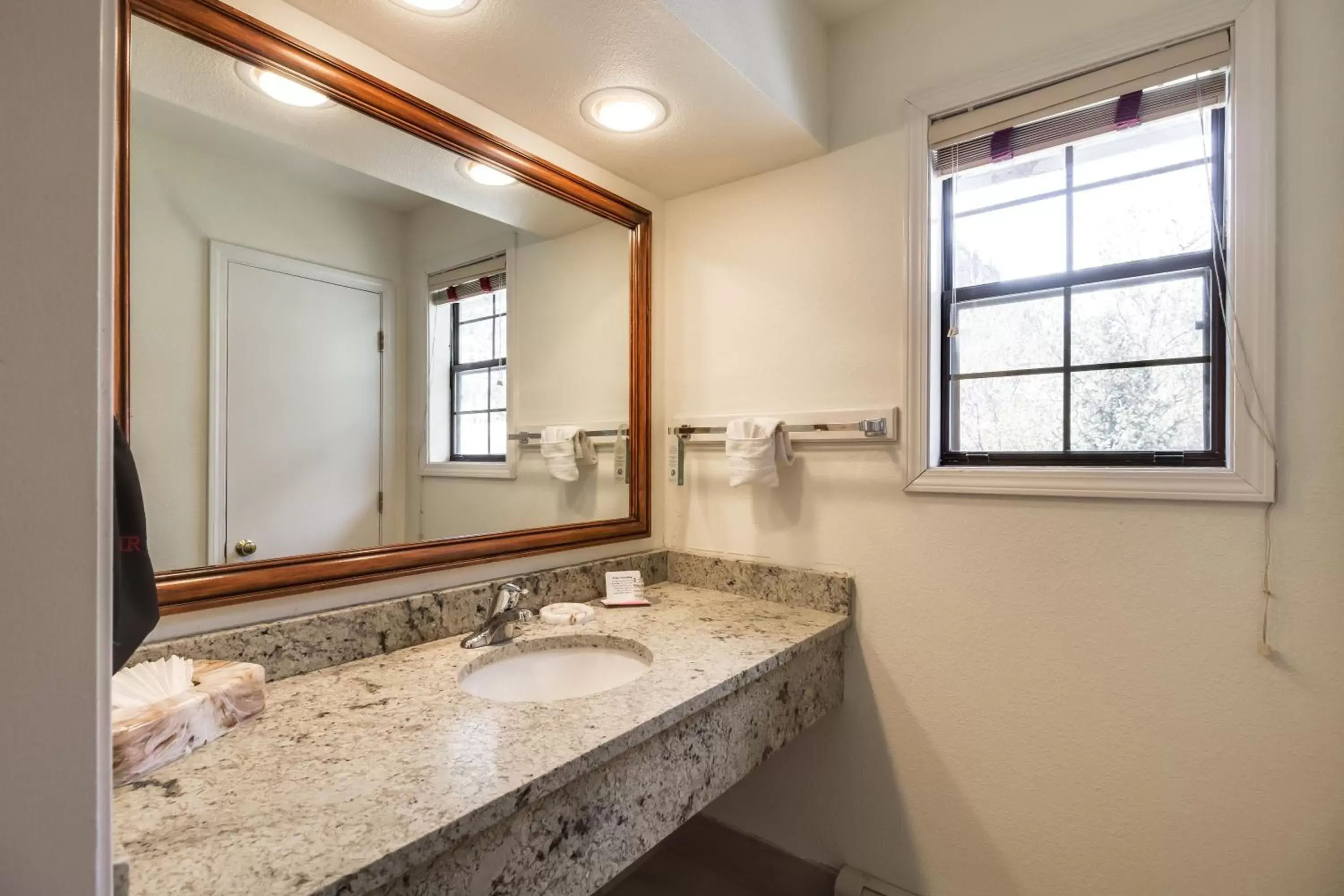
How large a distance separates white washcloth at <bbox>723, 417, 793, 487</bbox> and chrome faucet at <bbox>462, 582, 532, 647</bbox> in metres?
0.64

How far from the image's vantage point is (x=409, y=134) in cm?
130

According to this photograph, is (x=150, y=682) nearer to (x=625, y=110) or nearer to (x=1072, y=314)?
(x=625, y=110)

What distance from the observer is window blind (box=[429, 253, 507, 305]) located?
1370 millimetres

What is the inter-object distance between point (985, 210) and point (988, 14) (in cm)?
43

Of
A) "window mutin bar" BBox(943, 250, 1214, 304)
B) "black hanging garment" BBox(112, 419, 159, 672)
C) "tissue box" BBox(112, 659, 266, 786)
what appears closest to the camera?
"black hanging garment" BBox(112, 419, 159, 672)

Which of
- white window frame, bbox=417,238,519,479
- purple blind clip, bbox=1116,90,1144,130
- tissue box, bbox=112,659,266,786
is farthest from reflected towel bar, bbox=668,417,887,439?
tissue box, bbox=112,659,266,786

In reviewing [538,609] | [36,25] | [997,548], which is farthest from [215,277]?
[997,548]

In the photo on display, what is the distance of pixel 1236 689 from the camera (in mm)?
1162

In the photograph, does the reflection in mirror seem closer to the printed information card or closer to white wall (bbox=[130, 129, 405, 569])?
white wall (bbox=[130, 129, 405, 569])

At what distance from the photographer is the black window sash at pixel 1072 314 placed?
122 centimetres

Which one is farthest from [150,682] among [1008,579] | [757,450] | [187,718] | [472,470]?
[1008,579]

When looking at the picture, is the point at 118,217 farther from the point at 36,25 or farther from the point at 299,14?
the point at 36,25

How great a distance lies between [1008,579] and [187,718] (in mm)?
1502

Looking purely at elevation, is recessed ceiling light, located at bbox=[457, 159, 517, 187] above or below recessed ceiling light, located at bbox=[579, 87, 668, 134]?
below
